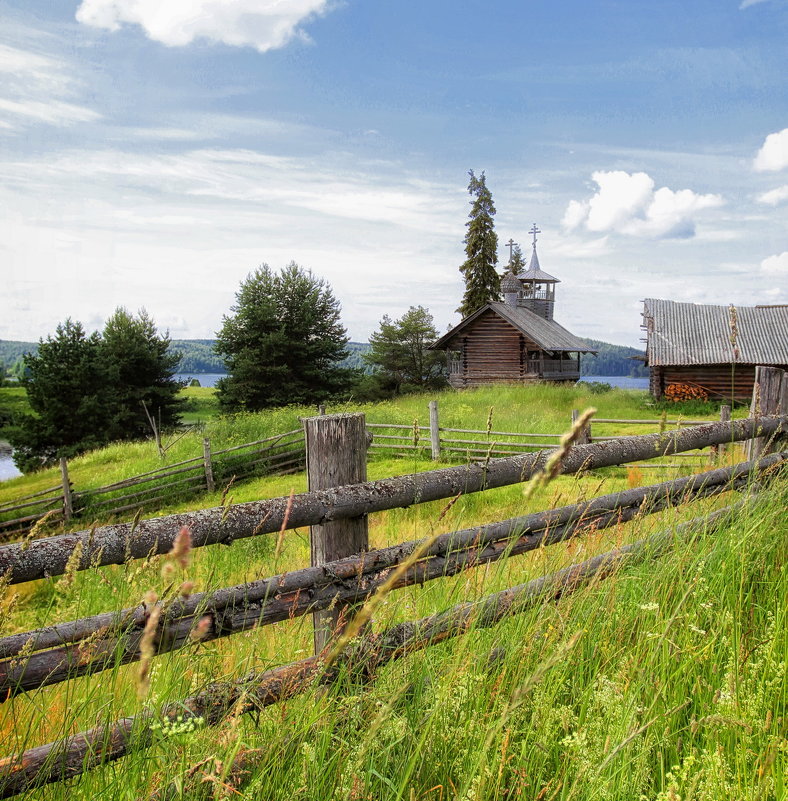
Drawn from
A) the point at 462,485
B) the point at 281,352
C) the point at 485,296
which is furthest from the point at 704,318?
the point at 462,485

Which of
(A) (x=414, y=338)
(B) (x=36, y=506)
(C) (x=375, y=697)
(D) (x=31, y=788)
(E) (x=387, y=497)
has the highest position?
(A) (x=414, y=338)

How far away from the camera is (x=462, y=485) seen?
269cm

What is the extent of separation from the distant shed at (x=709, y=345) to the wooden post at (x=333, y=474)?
26.2 metres

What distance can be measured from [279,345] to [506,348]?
39.6 feet

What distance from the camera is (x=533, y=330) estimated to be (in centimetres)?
3234

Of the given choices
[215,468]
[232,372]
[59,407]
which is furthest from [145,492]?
[59,407]

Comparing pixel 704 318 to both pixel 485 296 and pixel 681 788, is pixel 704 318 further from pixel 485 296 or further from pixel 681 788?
pixel 681 788

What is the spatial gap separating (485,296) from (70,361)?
26.0m

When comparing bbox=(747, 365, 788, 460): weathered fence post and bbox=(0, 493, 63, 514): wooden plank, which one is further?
bbox=(0, 493, 63, 514): wooden plank

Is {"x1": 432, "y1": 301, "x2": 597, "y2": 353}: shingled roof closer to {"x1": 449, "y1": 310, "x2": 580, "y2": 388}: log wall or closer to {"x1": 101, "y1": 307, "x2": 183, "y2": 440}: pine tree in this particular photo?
{"x1": 449, "y1": 310, "x2": 580, "y2": 388}: log wall

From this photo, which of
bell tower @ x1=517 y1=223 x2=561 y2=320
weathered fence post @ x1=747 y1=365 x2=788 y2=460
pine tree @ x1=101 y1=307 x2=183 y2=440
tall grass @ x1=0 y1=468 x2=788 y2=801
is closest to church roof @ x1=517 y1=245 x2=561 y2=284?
bell tower @ x1=517 y1=223 x2=561 y2=320

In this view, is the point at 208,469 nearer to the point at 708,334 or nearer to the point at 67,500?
the point at 67,500

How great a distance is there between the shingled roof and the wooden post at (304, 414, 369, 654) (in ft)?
96.7

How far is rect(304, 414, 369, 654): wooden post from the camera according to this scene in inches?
97.7
